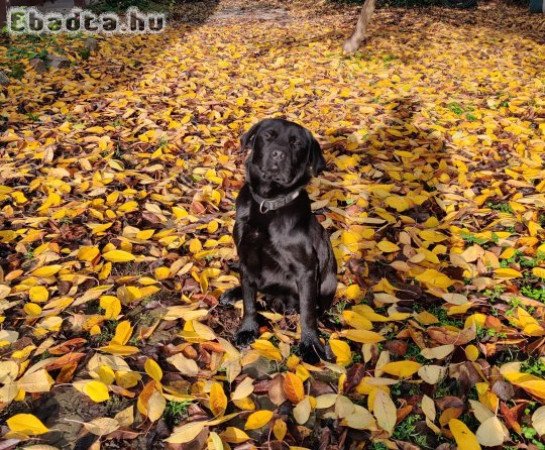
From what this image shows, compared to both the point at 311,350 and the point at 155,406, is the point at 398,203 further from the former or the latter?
the point at 155,406

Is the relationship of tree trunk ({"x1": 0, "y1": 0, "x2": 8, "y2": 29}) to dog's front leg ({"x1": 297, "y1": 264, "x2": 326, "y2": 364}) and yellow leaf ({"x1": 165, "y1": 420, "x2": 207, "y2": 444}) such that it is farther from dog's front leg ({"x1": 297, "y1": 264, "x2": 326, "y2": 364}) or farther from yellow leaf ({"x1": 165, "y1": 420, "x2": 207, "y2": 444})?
yellow leaf ({"x1": 165, "y1": 420, "x2": 207, "y2": 444})

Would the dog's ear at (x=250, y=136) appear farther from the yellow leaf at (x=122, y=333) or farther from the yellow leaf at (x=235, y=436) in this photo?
the yellow leaf at (x=235, y=436)

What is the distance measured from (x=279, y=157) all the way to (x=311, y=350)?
1.23 metres

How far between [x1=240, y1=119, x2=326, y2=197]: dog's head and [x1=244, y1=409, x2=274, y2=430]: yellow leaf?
49.6 inches

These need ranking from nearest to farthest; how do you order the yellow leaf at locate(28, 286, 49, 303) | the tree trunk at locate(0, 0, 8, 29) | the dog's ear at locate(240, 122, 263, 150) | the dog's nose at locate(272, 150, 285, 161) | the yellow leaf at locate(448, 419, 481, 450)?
the yellow leaf at locate(448, 419, 481, 450) < the dog's nose at locate(272, 150, 285, 161) < the dog's ear at locate(240, 122, 263, 150) < the yellow leaf at locate(28, 286, 49, 303) < the tree trunk at locate(0, 0, 8, 29)

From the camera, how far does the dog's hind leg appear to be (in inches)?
128

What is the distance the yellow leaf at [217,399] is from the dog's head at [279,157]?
3.85 ft

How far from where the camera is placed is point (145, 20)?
1262 cm

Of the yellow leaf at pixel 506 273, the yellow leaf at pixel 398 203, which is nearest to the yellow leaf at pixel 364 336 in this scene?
the yellow leaf at pixel 506 273

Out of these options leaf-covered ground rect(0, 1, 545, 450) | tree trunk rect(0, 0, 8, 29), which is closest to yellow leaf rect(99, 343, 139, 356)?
leaf-covered ground rect(0, 1, 545, 450)

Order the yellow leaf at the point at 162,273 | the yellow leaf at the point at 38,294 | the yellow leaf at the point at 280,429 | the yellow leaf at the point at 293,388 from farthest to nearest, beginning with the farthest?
the yellow leaf at the point at 162,273, the yellow leaf at the point at 38,294, the yellow leaf at the point at 293,388, the yellow leaf at the point at 280,429

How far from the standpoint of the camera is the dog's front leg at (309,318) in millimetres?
2705

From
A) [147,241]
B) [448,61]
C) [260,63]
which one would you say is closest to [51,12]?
[260,63]

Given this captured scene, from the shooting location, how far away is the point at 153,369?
2.57 m
